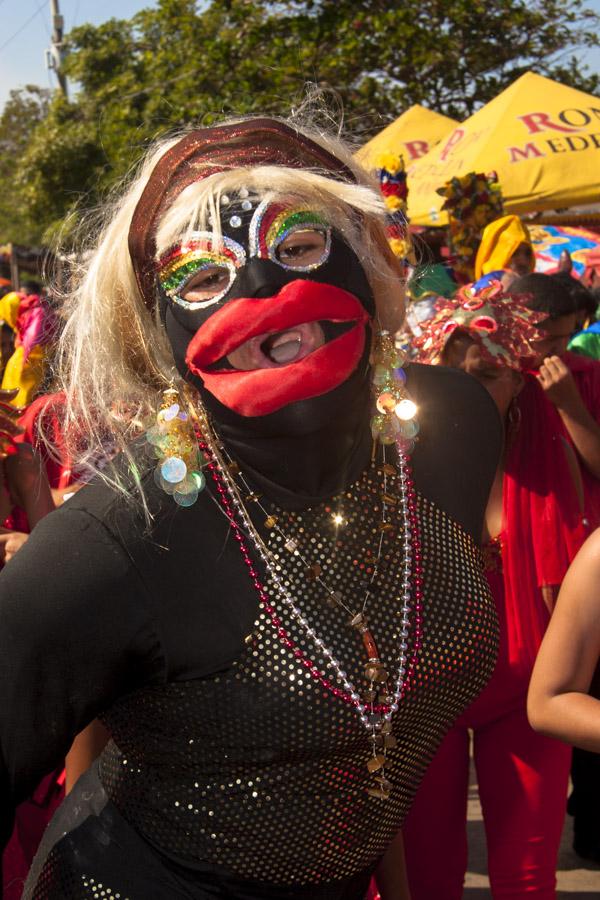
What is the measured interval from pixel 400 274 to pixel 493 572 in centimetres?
106

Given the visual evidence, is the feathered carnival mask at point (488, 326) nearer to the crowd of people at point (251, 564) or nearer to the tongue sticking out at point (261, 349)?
the crowd of people at point (251, 564)

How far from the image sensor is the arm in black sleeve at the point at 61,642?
1438 mm

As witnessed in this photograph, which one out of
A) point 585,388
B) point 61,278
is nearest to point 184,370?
point 61,278

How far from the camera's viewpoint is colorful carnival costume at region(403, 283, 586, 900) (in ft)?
8.16

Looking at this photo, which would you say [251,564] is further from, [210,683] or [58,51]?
[58,51]

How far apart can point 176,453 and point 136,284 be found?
12.5 inches

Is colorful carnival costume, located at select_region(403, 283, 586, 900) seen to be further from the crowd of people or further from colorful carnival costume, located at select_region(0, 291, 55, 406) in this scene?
colorful carnival costume, located at select_region(0, 291, 55, 406)

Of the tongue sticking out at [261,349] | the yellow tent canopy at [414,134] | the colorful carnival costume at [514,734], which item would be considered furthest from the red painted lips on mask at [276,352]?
the yellow tent canopy at [414,134]

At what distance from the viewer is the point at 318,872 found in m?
1.62

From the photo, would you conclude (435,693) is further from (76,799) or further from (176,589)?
(76,799)

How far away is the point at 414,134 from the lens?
1054cm

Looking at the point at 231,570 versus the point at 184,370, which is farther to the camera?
the point at 184,370

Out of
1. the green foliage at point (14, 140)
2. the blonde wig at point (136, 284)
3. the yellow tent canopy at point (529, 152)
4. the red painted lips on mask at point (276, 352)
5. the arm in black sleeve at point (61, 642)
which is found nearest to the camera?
the arm in black sleeve at point (61, 642)

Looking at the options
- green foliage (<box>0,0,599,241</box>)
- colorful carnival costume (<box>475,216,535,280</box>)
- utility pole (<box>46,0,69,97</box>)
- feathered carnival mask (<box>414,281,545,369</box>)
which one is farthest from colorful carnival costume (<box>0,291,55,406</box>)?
utility pole (<box>46,0,69,97</box>)
